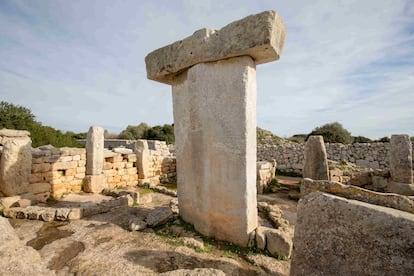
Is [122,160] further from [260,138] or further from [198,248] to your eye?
[260,138]

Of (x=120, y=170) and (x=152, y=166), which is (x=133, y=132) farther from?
(x=120, y=170)

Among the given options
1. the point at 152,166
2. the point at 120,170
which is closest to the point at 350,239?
the point at 120,170

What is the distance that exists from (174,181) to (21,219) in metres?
6.15

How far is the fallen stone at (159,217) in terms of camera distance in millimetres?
3498

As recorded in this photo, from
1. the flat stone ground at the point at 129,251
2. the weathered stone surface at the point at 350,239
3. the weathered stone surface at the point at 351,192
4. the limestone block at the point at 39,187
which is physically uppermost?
the weathered stone surface at the point at 350,239

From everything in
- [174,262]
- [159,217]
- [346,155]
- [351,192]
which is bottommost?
[174,262]

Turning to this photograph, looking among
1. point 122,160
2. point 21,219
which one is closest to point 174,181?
point 122,160

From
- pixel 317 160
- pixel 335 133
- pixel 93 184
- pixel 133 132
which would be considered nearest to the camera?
pixel 93 184

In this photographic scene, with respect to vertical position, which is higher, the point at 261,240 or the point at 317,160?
the point at 317,160

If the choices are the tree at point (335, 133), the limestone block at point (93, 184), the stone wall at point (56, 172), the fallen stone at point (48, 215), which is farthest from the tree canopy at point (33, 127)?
the tree at point (335, 133)

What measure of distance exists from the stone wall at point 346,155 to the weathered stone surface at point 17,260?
1262 cm

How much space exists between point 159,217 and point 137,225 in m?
0.38

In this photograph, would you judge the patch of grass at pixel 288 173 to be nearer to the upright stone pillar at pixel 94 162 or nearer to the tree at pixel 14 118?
the upright stone pillar at pixel 94 162

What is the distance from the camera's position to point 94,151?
7027mm
